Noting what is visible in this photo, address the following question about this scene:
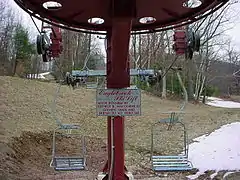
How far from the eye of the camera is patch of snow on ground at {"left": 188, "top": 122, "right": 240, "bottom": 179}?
669 centimetres

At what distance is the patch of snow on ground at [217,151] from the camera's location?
669cm

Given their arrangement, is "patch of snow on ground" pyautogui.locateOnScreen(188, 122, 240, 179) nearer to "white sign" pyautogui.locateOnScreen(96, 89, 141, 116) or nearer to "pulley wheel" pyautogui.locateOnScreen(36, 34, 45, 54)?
"white sign" pyautogui.locateOnScreen(96, 89, 141, 116)

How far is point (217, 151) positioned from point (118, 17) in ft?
19.5

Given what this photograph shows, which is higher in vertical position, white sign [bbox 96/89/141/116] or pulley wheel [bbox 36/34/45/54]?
pulley wheel [bbox 36/34/45/54]

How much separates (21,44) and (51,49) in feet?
56.0

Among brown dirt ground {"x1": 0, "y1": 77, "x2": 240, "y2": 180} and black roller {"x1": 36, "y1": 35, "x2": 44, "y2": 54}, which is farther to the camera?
brown dirt ground {"x1": 0, "y1": 77, "x2": 240, "y2": 180}

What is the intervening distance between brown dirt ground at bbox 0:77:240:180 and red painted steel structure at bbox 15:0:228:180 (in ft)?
10.0

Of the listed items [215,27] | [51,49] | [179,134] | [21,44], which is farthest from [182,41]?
[21,44]

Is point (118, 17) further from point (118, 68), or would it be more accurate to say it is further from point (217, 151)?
point (217, 151)

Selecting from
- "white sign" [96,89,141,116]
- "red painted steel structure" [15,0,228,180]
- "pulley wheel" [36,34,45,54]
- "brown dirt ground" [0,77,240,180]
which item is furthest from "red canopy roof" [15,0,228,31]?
"brown dirt ground" [0,77,240,180]

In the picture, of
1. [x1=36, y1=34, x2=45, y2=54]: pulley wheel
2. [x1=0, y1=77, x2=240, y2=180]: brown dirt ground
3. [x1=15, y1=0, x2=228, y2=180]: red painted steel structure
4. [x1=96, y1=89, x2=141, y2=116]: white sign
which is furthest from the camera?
[x1=0, y1=77, x2=240, y2=180]: brown dirt ground

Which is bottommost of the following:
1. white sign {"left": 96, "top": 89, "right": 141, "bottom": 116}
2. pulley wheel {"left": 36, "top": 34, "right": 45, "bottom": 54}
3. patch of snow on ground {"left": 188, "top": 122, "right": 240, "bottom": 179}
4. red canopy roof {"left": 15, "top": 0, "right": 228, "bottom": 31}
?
patch of snow on ground {"left": 188, "top": 122, "right": 240, "bottom": 179}

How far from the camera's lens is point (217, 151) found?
25.5 ft

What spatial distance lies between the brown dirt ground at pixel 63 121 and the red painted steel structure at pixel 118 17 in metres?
3.05
